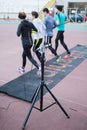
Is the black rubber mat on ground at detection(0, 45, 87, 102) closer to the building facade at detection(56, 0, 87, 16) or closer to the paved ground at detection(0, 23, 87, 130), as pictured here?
the paved ground at detection(0, 23, 87, 130)

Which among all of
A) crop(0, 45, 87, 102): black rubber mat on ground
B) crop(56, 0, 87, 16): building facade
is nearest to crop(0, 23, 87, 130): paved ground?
crop(0, 45, 87, 102): black rubber mat on ground

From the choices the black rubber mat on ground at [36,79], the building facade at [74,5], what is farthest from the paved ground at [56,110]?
the building facade at [74,5]

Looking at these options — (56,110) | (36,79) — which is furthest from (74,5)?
(56,110)

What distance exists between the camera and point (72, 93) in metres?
4.94

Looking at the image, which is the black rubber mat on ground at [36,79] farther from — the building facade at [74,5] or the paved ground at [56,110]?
the building facade at [74,5]

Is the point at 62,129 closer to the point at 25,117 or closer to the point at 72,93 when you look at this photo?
the point at 25,117

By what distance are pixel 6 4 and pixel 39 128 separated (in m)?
35.4

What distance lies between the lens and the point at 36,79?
18.9ft

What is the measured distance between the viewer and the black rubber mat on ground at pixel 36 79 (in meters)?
4.89

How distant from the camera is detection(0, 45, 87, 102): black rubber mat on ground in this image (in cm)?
489

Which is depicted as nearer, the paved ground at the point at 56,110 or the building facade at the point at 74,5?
the paved ground at the point at 56,110

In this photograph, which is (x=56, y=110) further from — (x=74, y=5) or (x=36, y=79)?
(x=74, y=5)

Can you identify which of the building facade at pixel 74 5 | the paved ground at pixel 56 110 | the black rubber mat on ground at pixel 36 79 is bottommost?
the paved ground at pixel 56 110

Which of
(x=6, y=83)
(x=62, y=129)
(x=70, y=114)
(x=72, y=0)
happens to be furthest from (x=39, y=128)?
(x=72, y=0)
